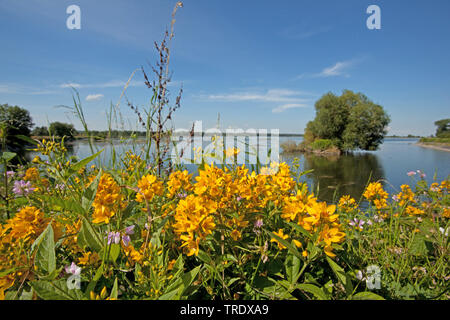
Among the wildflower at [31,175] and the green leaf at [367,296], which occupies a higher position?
the wildflower at [31,175]

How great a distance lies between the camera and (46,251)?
790 millimetres

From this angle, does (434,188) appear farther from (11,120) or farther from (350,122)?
(350,122)

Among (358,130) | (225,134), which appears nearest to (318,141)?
(358,130)

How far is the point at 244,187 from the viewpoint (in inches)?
46.4

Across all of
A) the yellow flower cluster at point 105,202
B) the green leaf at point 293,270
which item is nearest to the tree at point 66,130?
the yellow flower cluster at point 105,202

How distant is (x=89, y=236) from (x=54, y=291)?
207 mm

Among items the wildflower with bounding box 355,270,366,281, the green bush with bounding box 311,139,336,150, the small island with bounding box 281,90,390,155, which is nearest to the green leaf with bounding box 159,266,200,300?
the wildflower with bounding box 355,270,366,281

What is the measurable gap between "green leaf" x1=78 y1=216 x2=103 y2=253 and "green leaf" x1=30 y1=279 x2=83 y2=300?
158 millimetres

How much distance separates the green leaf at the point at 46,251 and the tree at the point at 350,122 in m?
33.9

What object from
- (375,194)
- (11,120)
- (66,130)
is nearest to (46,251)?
(11,120)

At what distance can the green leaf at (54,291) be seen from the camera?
632mm

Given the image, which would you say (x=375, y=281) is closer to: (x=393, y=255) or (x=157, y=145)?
(x=393, y=255)

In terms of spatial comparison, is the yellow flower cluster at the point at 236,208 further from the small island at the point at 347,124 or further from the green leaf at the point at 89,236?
the small island at the point at 347,124

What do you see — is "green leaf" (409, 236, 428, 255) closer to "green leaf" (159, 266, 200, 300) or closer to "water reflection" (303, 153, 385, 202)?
"water reflection" (303, 153, 385, 202)
